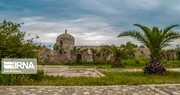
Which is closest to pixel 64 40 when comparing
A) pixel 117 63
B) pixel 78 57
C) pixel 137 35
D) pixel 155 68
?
pixel 78 57

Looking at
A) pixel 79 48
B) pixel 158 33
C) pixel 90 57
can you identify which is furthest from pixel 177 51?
pixel 158 33

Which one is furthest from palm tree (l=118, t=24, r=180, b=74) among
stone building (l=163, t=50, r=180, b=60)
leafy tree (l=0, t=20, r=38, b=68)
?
stone building (l=163, t=50, r=180, b=60)

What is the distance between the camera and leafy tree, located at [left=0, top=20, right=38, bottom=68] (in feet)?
20.8

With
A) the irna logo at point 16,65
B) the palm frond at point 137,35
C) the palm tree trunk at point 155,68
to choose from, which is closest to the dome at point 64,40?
the palm frond at point 137,35

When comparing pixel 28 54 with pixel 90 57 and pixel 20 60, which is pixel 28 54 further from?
pixel 90 57

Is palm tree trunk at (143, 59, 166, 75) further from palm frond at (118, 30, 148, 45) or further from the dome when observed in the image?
the dome

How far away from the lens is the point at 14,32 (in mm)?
6945

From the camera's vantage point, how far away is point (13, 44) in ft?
21.0

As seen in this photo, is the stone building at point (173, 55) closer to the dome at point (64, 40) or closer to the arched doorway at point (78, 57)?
the arched doorway at point (78, 57)

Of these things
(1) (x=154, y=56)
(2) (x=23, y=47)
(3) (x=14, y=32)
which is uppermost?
(3) (x=14, y=32)

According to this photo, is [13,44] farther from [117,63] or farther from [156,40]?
[117,63]

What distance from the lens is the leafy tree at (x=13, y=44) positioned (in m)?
6.35

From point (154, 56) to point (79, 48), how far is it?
676 inches

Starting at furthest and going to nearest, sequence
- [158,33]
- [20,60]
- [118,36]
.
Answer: [118,36] < [158,33] < [20,60]
